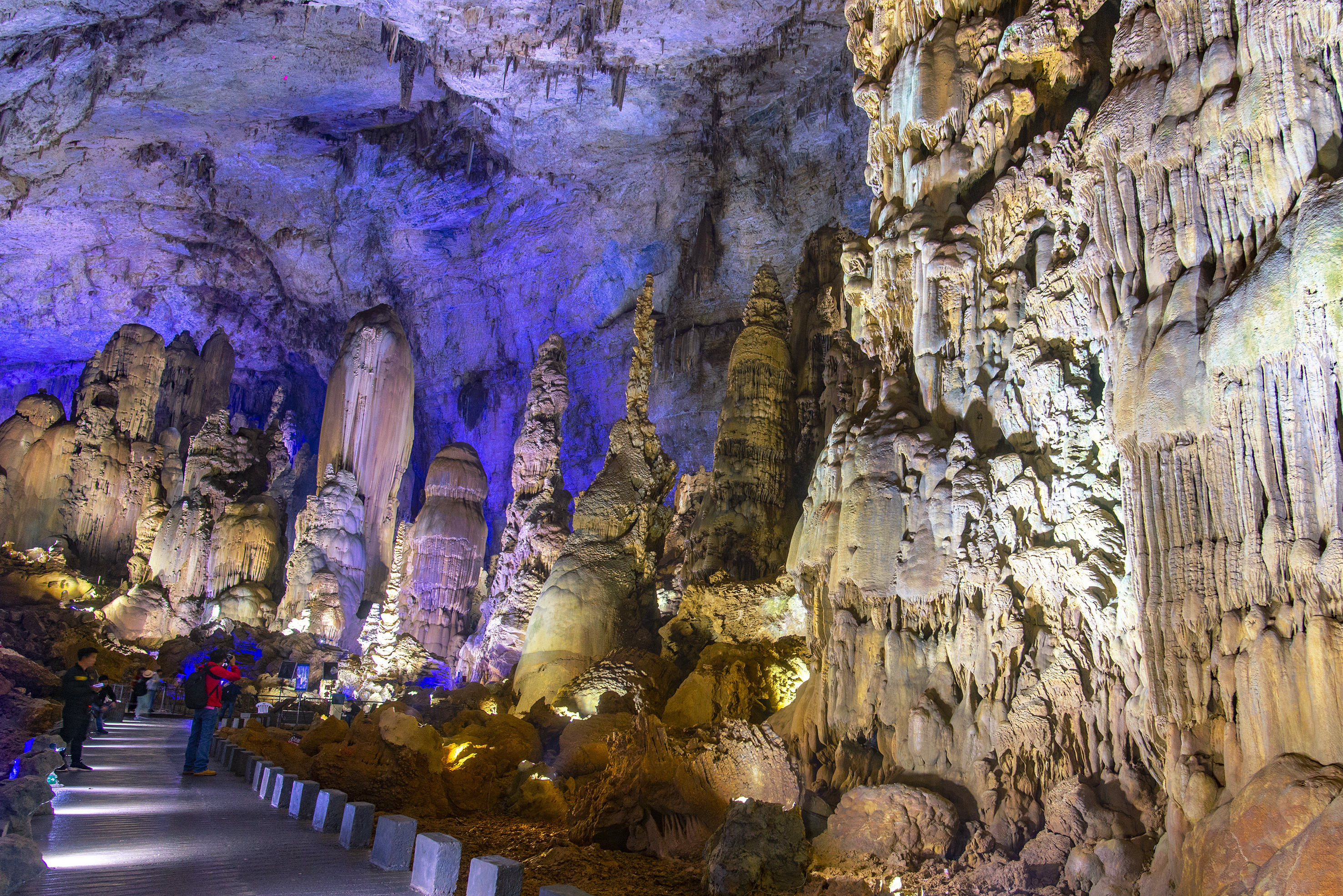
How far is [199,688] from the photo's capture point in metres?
8.02

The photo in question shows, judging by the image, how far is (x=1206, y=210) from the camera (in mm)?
6297

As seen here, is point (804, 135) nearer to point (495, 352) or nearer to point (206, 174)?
point (495, 352)

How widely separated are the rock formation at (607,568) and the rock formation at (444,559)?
4621 millimetres

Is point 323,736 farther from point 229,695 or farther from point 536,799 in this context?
point 536,799

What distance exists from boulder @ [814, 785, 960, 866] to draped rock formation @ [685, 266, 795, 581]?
687cm

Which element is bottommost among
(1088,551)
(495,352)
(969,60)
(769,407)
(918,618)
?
(918,618)

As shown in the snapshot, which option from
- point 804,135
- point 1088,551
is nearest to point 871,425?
point 1088,551

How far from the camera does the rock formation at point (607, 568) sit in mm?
14047

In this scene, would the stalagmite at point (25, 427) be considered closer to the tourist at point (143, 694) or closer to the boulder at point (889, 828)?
the tourist at point (143, 694)

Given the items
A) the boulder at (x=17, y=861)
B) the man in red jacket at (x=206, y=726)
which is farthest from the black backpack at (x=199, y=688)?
the boulder at (x=17, y=861)

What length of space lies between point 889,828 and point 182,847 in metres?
4.89

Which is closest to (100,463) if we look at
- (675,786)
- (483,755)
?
(483,755)

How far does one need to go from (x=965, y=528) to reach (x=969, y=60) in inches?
187

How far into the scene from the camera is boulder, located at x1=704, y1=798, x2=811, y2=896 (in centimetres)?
656
